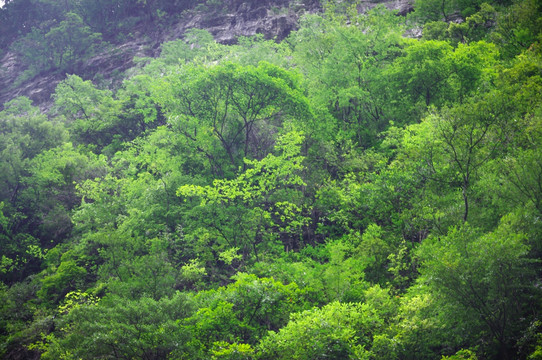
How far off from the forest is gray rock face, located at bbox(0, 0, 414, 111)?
1224 cm

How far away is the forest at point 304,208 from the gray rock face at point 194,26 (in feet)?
40.2

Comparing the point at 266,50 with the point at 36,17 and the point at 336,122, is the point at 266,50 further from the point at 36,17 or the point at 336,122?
the point at 36,17

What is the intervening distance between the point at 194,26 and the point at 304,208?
4364 cm

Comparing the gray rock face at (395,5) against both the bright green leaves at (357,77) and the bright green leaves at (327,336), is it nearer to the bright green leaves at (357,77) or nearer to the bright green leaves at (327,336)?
the bright green leaves at (357,77)

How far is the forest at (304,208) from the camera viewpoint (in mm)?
13000

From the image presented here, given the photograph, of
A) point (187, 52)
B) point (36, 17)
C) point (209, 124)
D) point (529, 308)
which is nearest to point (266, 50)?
point (187, 52)

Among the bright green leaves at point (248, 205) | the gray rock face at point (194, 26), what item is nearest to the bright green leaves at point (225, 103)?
the bright green leaves at point (248, 205)

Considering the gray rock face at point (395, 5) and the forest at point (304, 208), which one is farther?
the gray rock face at point (395, 5)

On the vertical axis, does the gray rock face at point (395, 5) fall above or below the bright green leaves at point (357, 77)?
A: above

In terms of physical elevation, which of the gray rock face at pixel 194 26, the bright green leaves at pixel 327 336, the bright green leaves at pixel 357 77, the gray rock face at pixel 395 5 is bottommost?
the bright green leaves at pixel 327 336

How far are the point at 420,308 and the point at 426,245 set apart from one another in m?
2.44

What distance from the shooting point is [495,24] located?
3478cm

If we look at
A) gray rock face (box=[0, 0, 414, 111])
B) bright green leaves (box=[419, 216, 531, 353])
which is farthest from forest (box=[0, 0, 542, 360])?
gray rock face (box=[0, 0, 414, 111])

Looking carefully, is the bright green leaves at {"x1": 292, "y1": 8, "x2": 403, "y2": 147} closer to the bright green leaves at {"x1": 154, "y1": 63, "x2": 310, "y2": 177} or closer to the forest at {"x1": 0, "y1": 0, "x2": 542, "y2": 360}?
the forest at {"x1": 0, "y1": 0, "x2": 542, "y2": 360}
